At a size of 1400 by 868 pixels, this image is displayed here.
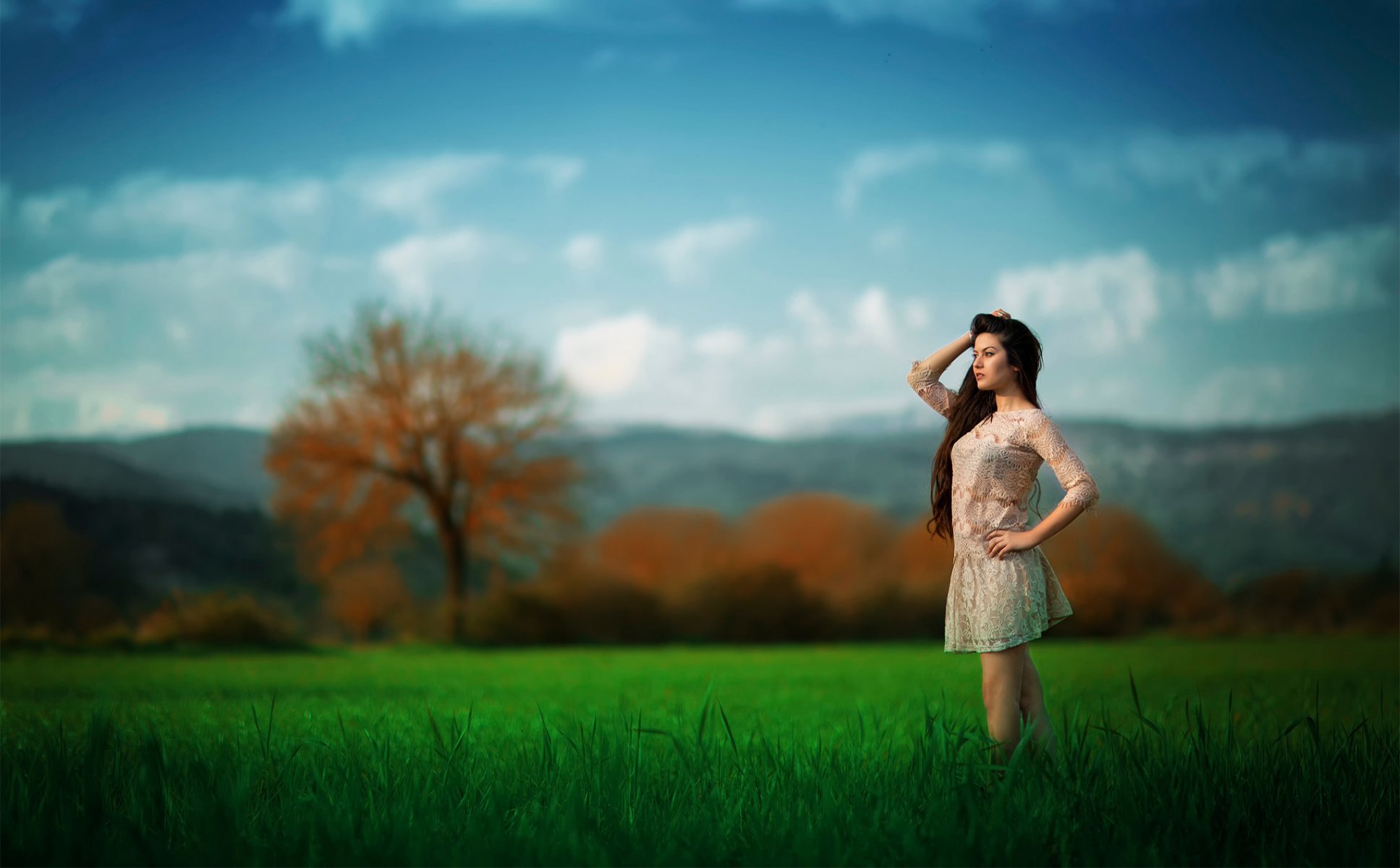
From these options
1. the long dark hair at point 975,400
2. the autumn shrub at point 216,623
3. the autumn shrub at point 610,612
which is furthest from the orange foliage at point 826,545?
the long dark hair at point 975,400

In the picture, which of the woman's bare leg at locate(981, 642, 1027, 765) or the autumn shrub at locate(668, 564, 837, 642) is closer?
the woman's bare leg at locate(981, 642, 1027, 765)

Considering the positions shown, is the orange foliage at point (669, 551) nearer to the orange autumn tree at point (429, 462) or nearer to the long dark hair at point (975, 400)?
the orange autumn tree at point (429, 462)

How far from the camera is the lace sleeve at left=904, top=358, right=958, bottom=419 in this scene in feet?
15.9

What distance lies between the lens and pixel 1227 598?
63.1 ft

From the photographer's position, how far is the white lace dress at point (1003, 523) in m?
4.36

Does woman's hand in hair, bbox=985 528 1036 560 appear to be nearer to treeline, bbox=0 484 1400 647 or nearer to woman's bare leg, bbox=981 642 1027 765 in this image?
woman's bare leg, bbox=981 642 1027 765

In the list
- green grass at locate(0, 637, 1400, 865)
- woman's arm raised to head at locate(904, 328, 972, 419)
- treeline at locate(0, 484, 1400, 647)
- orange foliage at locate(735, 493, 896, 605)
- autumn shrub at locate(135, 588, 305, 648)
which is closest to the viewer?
green grass at locate(0, 637, 1400, 865)

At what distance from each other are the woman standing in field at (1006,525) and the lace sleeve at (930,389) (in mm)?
143

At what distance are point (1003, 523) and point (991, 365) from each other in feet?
2.32

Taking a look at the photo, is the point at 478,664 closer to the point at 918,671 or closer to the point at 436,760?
the point at 918,671

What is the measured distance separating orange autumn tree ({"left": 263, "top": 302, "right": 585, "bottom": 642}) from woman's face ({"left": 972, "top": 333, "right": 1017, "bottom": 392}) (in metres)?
16.2

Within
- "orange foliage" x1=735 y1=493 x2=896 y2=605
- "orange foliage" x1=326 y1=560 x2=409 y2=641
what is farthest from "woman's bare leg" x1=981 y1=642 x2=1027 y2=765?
"orange foliage" x1=326 y1=560 x2=409 y2=641

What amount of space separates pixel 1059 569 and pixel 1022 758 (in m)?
15.2

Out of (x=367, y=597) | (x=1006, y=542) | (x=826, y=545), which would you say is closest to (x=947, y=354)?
(x=1006, y=542)
